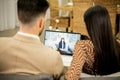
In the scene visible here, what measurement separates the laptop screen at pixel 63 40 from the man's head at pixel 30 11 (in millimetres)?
1256

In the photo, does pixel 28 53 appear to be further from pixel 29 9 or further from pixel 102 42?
pixel 102 42

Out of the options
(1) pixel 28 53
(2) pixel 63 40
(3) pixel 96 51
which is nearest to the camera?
(1) pixel 28 53

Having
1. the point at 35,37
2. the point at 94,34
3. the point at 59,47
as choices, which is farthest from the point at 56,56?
the point at 59,47

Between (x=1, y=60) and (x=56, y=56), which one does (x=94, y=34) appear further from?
(x=1, y=60)

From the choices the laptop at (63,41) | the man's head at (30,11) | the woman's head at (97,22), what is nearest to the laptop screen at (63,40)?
the laptop at (63,41)

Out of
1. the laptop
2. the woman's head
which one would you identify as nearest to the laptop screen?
the laptop

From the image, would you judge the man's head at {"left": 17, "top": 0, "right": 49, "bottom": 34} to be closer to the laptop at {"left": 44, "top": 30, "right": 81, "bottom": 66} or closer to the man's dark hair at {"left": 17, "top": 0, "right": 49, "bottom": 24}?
the man's dark hair at {"left": 17, "top": 0, "right": 49, "bottom": 24}

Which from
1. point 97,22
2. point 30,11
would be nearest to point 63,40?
point 97,22

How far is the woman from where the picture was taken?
1648 millimetres

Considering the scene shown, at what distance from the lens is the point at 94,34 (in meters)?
1.71

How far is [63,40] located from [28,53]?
4.52 ft

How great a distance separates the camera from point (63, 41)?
2.74m

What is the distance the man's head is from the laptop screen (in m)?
1.26

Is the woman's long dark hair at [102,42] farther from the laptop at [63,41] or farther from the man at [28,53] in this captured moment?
the laptop at [63,41]
